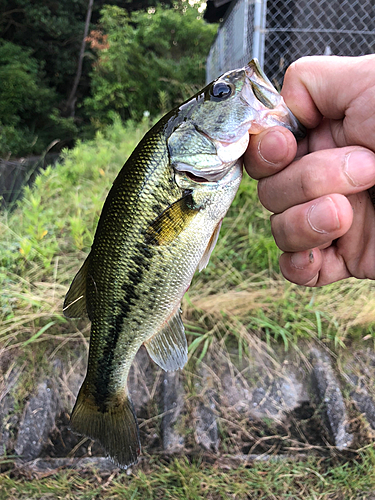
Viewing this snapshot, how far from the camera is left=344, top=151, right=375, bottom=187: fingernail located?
1.14 meters

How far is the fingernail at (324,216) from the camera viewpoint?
117cm

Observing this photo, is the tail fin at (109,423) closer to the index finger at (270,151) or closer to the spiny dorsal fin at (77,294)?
the spiny dorsal fin at (77,294)

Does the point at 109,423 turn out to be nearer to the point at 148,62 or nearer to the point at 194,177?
the point at 194,177

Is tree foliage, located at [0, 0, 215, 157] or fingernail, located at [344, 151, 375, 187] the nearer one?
fingernail, located at [344, 151, 375, 187]

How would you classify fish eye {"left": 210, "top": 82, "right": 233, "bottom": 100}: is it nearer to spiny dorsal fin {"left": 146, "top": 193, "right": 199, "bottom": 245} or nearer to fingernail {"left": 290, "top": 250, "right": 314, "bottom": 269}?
spiny dorsal fin {"left": 146, "top": 193, "right": 199, "bottom": 245}

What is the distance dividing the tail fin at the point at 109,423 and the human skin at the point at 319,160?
960 millimetres

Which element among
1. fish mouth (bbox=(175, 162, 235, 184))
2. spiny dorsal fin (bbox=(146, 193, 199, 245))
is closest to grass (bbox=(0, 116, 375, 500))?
spiny dorsal fin (bbox=(146, 193, 199, 245))

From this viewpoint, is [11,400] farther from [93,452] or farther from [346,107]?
[346,107]

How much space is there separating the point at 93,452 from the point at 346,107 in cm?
244

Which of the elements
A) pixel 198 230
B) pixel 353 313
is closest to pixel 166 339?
pixel 198 230

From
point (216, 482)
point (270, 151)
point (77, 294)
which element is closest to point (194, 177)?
point (270, 151)

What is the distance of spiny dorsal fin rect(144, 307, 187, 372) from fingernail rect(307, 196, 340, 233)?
615 mm

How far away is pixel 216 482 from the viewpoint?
2090 mm

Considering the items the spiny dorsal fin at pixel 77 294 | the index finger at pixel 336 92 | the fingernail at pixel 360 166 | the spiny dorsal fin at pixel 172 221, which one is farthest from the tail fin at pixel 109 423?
the index finger at pixel 336 92
